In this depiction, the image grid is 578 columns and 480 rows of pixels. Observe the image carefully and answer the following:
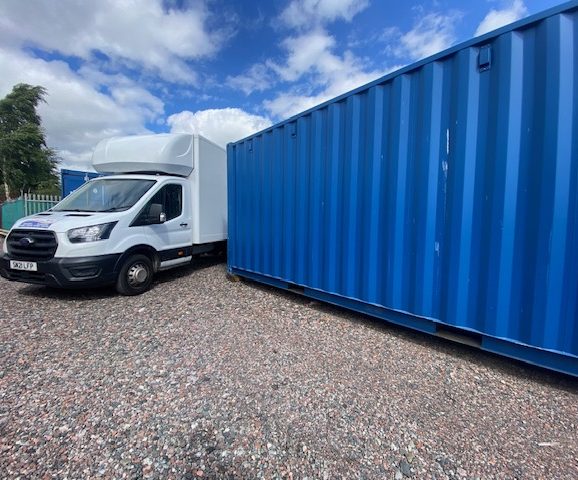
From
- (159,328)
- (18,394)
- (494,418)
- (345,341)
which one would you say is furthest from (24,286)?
(494,418)

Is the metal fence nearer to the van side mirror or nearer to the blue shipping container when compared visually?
the blue shipping container

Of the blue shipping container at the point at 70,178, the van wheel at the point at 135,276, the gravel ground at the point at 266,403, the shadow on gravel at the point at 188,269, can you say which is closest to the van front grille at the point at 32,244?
the gravel ground at the point at 266,403

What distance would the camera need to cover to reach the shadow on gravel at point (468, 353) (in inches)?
104

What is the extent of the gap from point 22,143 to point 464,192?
1167 inches

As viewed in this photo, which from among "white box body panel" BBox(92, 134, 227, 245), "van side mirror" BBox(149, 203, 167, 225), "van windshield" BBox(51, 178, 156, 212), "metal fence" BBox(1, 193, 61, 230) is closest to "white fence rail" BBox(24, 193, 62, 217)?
"metal fence" BBox(1, 193, 61, 230)

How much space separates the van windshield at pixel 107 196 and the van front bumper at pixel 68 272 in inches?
37.3

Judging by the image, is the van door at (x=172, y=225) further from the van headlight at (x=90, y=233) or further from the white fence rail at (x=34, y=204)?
the white fence rail at (x=34, y=204)

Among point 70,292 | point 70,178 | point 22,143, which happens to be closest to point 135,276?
point 70,292

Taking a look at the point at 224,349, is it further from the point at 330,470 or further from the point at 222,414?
the point at 330,470

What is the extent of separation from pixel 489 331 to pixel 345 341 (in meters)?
1.42

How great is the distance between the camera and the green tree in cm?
2188

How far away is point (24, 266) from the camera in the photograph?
4297 millimetres

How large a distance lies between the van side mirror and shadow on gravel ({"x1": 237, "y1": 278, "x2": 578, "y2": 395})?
10.2 ft

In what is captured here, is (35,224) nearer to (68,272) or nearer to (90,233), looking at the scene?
(90,233)
